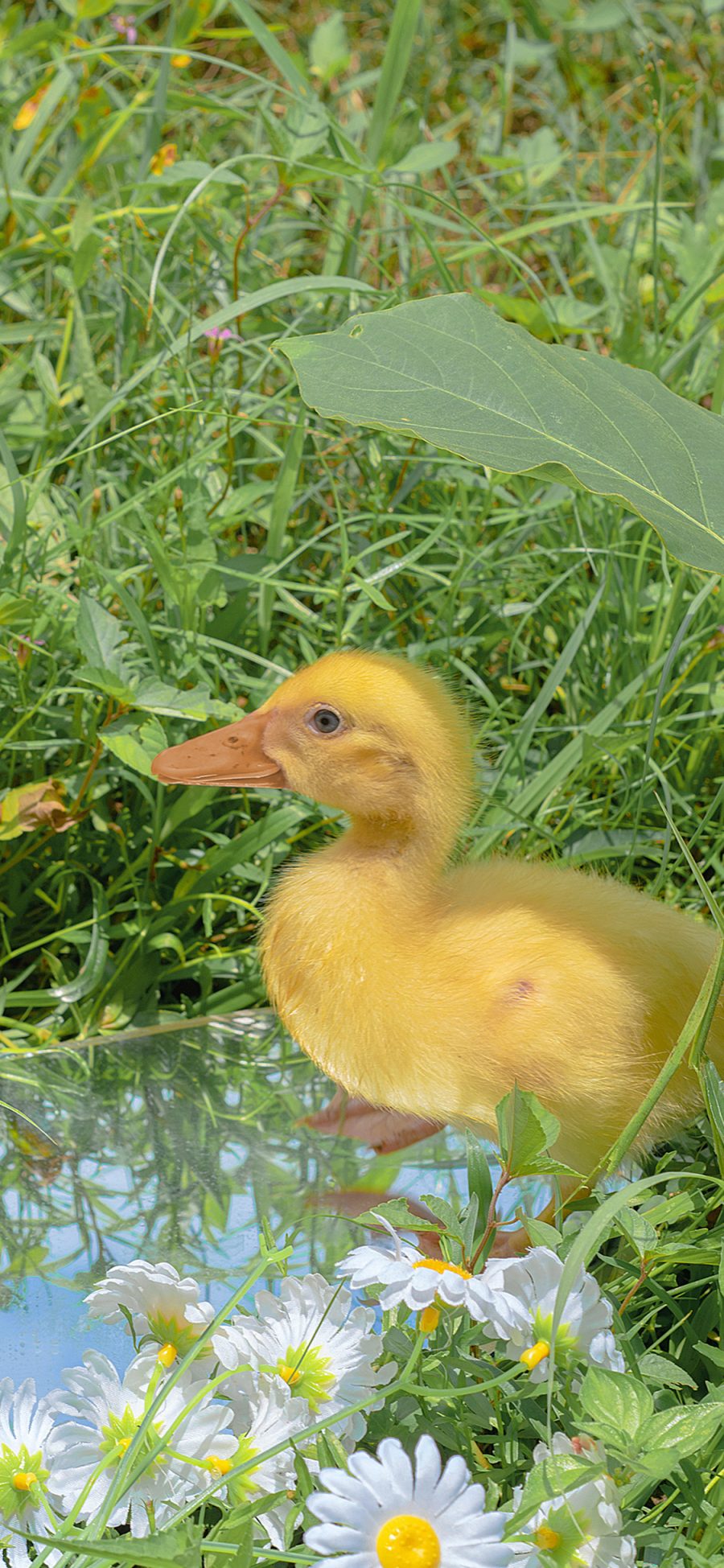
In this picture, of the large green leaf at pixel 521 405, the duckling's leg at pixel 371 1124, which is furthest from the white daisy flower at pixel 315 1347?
the large green leaf at pixel 521 405

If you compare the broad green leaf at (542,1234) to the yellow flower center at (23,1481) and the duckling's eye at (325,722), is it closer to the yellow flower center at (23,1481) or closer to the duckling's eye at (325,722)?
the yellow flower center at (23,1481)

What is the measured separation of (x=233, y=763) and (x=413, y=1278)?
64cm

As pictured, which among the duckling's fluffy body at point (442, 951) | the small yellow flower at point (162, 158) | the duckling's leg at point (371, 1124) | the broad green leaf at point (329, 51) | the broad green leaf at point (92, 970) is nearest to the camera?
the duckling's fluffy body at point (442, 951)

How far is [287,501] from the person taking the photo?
6.43ft

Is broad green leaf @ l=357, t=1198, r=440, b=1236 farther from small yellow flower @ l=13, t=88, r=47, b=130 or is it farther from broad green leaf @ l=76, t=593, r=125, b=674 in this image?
small yellow flower @ l=13, t=88, r=47, b=130

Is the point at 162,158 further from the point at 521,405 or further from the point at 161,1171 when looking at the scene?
the point at 161,1171

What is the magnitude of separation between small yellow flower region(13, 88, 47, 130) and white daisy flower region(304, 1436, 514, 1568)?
2.52 m

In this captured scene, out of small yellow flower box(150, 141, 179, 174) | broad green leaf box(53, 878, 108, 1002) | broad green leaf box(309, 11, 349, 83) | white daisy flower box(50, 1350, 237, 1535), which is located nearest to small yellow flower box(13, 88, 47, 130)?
small yellow flower box(150, 141, 179, 174)

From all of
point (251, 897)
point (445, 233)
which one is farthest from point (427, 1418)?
point (445, 233)

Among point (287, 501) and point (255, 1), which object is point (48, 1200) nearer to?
point (287, 501)

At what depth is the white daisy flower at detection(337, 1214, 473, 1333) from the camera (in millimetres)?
888

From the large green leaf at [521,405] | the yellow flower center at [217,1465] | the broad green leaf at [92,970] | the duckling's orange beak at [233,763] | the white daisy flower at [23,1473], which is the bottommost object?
the broad green leaf at [92,970]

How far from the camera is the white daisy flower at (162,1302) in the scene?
942mm

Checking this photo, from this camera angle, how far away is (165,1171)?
143 cm
